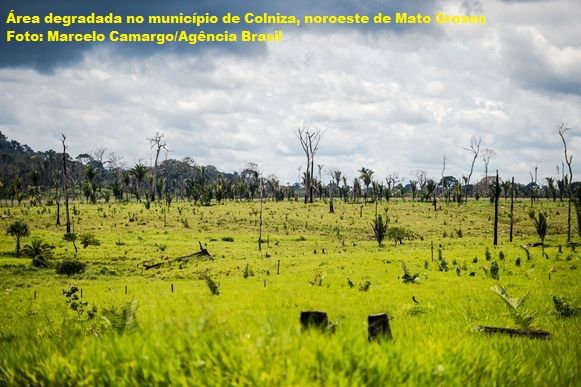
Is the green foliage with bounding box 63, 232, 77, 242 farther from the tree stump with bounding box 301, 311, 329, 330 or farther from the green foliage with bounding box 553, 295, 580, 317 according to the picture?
the tree stump with bounding box 301, 311, 329, 330

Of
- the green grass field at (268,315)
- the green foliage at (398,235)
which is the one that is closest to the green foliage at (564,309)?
the green grass field at (268,315)

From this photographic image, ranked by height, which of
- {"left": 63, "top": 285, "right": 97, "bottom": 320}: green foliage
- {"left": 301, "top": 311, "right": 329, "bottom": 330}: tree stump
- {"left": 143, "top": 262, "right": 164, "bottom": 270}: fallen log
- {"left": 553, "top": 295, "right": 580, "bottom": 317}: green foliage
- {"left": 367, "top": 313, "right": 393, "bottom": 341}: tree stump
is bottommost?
{"left": 143, "top": 262, "right": 164, "bottom": 270}: fallen log

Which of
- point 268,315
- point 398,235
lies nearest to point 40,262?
point 268,315

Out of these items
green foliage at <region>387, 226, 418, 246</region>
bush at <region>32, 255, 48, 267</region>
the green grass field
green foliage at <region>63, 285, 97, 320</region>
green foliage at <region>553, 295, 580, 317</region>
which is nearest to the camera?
the green grass field

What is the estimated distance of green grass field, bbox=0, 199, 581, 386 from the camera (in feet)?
10.0

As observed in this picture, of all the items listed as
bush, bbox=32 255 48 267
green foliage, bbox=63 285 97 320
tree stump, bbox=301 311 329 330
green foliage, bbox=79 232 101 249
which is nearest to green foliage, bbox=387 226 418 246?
green foliage, bbox=79 232 101 249

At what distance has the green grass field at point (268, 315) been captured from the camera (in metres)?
3.06

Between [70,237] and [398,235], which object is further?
[398,235]

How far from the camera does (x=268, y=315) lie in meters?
4.87

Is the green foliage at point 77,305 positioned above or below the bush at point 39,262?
above

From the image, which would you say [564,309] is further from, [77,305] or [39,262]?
[39,262]

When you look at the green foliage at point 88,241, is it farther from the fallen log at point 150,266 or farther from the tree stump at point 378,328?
the tree stump at point 378,328

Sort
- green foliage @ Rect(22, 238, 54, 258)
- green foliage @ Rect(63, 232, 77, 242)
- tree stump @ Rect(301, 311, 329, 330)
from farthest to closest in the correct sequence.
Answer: green foliage @ Rect(63, 232, 77, 242) → green foliage @ Rect(22, 238, 54, 258) → tree stump @ Rect(301, 311, 329, 330)

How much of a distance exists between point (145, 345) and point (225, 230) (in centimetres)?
5386
